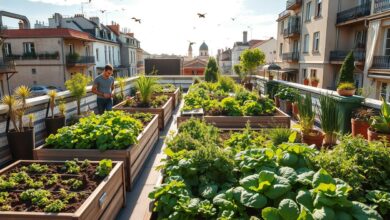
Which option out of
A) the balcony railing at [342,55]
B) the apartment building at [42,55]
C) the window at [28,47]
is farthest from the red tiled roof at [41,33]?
the balcony railing at [342,55]

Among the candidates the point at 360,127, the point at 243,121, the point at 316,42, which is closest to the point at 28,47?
the point at 316,42

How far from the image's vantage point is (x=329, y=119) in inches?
171

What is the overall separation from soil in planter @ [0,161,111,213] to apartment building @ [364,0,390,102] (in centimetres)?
1257

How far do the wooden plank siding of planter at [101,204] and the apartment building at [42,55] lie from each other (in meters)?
24.0

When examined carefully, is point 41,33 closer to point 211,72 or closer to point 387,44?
point 211,72

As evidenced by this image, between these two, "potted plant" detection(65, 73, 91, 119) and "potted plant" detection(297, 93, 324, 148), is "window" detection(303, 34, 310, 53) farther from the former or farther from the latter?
"potted plant" detection(65, 73, 91, 119)

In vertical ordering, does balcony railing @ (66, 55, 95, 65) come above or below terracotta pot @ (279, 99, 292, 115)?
above

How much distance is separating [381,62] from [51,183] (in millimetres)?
14205

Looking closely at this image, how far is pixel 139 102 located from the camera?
6.93 metres

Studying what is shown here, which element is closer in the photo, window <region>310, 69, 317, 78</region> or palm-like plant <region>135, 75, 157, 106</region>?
palm-like plant <region>135, 75, 157, 106</region>

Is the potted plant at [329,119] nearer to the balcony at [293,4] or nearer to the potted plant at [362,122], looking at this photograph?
the potted plant at [362,122]

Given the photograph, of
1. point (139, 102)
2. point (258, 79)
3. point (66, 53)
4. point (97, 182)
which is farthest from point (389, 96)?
point (66, 53)

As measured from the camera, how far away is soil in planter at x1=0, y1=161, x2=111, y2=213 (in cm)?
221

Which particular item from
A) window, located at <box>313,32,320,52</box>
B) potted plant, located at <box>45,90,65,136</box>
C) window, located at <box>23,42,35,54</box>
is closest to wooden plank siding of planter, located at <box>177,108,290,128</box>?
potted plant, located at <box>45,90,65,136</box>
